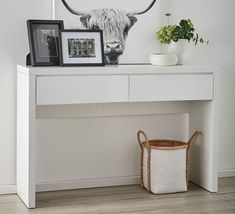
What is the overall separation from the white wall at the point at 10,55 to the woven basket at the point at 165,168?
92 centimetres

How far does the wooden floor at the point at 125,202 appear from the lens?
3.37 metres

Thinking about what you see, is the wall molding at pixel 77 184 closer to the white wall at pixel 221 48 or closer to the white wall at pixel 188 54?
the white wall at pixel 188 54

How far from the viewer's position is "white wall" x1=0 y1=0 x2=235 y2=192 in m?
3.64

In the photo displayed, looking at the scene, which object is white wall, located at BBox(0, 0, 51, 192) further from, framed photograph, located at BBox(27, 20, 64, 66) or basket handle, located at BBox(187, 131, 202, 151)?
basket handle, located at BBox(187, 131, 202, 151)

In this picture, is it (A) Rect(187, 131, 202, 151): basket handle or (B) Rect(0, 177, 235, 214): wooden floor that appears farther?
(A) Rect(187, 131, 202, 151): basket handle

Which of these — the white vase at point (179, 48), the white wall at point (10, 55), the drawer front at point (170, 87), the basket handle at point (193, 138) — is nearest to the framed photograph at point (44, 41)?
the white wall at point (10, 55)

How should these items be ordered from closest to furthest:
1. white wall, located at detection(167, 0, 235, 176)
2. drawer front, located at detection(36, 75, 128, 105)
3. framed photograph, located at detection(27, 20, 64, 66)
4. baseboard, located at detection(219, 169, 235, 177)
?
drawer front, located at detection(36, 75, 128, 105) < framed photograph, located at detection(27, 20, 64, 66) < white wall, located at detection(167, 0, 235, 176) < baseboard, located at detection(219, 169, 235, 177)

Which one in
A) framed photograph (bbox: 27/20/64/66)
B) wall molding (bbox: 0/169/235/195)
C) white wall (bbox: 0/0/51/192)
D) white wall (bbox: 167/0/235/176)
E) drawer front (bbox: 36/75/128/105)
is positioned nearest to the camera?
drawer front (bbox: 36/75/128/105)

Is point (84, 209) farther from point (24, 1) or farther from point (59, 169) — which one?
point (24, 1)

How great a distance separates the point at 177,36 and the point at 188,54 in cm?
30

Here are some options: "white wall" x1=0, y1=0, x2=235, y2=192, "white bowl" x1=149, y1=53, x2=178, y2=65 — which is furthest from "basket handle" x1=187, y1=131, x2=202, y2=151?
"white bowl" x1=149, y1=53, x2=178, y2=65

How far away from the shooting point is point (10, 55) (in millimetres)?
3650

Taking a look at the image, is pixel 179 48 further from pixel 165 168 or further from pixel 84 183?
pixel 84 183

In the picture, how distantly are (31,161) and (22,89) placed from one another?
18.5 inches
